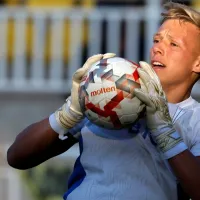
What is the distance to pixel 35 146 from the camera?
15.1ft

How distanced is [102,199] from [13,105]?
9.41 meters

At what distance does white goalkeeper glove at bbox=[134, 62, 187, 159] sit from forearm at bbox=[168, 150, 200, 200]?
0.09ft

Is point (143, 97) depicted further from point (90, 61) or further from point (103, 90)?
point (90, 61)

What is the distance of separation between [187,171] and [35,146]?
2.52 feet

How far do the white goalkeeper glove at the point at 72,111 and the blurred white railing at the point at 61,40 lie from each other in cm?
881

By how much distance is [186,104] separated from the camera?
470 centimetres

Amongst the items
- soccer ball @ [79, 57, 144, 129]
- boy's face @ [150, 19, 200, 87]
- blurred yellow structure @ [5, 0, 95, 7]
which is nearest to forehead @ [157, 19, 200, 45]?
boy's face @ [150, 19, 200, 87]

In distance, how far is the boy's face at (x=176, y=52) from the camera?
4.61 meters

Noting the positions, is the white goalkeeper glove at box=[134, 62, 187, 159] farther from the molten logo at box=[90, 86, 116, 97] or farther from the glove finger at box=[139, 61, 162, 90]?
the molten logo at box=[90, 86, 116, 97]

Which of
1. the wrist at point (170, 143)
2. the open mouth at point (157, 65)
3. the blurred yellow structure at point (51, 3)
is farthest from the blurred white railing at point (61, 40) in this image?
the wrist at point (170, 143)

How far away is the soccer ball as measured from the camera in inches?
167

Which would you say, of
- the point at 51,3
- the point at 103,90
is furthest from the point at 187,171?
the point at 51,3

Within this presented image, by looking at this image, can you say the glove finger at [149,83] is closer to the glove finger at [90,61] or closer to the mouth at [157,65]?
the glove finger at [90,61]

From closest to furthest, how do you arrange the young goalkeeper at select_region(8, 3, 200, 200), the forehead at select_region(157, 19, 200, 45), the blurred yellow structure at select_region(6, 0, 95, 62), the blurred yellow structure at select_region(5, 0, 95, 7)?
the young goalkeeper at select_region(8, 3, 200, 200) → the forehead at select_region(157, 19, 200, 45) → the blurred yellow structure at select_region(6, 0, 95, 62) → the blurred yellow structure at select_region(5, 0, 95, 7)
